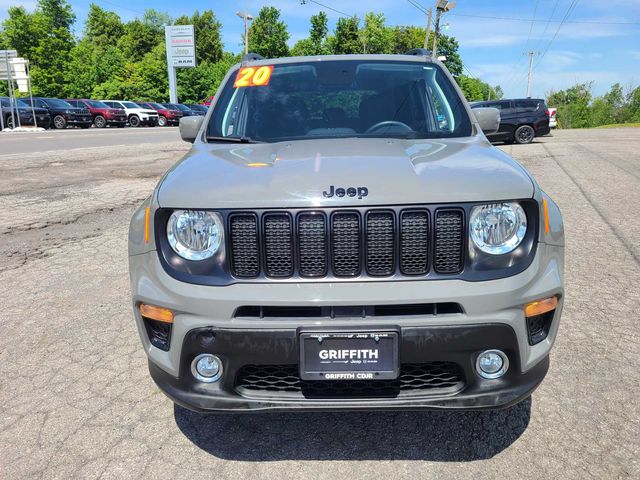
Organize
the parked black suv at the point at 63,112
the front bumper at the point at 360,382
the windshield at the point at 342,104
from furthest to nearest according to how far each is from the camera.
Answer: the parked black suv at the point at 63,112 → the windshield at the point at 342,104 → the front bumper at the point at 360,382

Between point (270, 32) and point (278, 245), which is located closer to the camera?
point (278, 245)

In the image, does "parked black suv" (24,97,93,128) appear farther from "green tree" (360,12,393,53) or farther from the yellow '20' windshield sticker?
"green tree" (360,12,393,53)

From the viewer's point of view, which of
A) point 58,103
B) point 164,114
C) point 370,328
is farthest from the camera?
point 164,114

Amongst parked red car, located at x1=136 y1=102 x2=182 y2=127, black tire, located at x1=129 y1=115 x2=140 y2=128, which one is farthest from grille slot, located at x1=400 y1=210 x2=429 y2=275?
parked red car, located at x1=136 y1=102 x2=182 y2=127

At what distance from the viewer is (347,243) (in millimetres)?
2109

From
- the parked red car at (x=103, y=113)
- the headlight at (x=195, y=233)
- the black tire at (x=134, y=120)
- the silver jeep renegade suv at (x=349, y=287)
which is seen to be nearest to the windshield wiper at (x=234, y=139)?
the silver jeep renegade suv at (x=349, y=287)

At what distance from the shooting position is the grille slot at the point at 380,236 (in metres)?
2.11

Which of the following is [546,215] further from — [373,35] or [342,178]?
[373,35]

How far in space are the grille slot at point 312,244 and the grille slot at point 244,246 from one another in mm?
178

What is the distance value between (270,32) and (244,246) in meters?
64.0

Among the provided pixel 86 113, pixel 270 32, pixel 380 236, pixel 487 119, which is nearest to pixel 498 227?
pixel 380 236

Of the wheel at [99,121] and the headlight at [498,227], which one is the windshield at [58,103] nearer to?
the wheel at [99,121]

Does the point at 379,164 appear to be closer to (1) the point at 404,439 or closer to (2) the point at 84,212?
(1) the point at 404,439

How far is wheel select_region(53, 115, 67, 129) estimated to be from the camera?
29.6 metres
